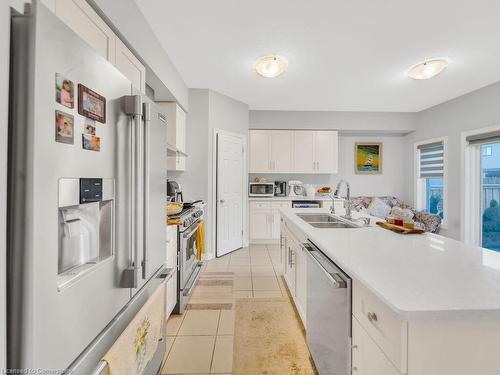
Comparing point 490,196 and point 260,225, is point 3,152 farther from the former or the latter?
point 490,196

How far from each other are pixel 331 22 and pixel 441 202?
4134 mm

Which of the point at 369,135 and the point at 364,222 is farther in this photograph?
the point at 369,135

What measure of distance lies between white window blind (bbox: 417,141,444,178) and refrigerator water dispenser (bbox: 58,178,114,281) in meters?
5.37

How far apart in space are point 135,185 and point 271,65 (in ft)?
8.01

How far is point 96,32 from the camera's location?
5.03 feet

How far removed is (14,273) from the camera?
62 centimetres

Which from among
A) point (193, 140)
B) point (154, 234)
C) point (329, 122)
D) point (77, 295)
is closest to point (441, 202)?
point (329, 122)

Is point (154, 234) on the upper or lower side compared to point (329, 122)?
lower

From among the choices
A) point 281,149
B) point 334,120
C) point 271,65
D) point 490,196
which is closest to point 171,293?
point 271,65

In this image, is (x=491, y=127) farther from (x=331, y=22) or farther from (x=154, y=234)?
(x=154, y=234)

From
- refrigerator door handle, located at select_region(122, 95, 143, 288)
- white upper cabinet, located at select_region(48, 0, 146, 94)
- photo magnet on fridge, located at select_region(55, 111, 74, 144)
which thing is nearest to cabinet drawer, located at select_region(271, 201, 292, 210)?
A: white upper cabinet, located at select_region(48, 0, 146, 94)

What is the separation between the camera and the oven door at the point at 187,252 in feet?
7.55

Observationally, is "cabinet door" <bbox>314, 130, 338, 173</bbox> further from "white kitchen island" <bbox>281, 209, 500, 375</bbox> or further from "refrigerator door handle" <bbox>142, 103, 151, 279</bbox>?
"refrigerator door handle" <bbox>142, 103, 151, 279</bbox>

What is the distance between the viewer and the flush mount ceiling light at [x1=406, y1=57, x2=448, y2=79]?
2.90 metres
